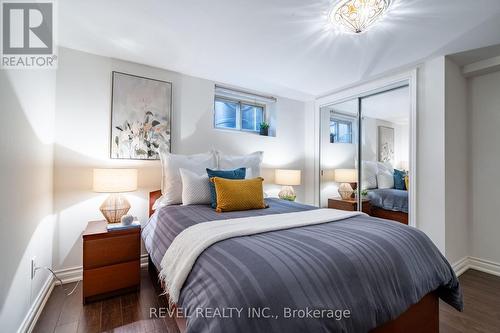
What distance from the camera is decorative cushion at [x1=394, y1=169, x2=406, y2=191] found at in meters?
2.73

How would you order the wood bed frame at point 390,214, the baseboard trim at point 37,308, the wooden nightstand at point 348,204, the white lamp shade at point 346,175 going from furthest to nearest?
the white lamp shade at point 346,175 < the wooden nightstand at point 348,204 < the wood bed frame at point 390,214 < the baseboard trim at point 37,308

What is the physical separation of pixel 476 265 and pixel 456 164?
3.98 ft

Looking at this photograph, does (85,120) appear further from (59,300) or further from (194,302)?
(194,302)

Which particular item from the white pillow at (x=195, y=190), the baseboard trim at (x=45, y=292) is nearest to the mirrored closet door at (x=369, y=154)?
the white pillow at (x=195, y=190)

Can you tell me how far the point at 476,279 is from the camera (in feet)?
7.69

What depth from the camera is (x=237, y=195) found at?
2.00 meters

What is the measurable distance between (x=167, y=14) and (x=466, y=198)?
12.1ft

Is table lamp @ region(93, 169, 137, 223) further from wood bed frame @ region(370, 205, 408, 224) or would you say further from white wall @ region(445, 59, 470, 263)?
white wall @ region(445, 59, 470, 263)

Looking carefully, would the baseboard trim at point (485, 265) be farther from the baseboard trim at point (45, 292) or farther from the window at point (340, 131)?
the baseboard trim at point (45, 292)

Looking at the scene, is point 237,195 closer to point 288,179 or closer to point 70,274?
point 288,179

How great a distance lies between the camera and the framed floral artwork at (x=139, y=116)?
2.43m

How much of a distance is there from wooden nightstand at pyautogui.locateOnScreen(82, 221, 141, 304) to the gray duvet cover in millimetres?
753

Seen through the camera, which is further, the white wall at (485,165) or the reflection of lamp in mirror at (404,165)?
the reflection of lamp in mirror at (404,165)

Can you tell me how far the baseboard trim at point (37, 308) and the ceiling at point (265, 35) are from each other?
7.15 ft
